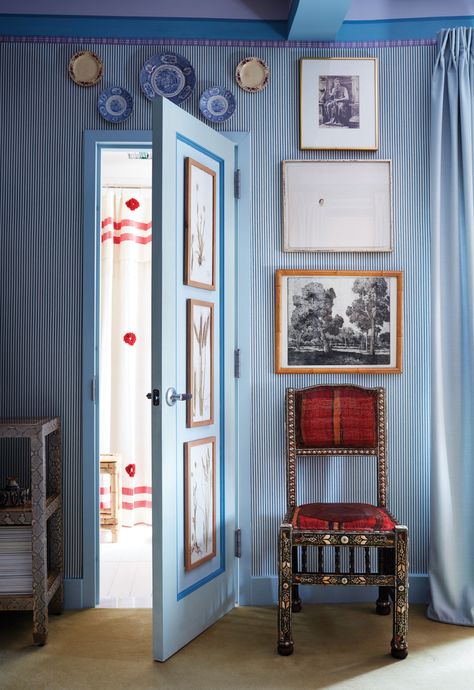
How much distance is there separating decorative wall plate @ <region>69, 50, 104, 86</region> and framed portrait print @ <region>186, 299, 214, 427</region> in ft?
3.84

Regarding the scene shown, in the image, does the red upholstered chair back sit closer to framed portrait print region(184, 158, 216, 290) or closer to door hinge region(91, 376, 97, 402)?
framed portrait print region(184, 158, 216, 290)

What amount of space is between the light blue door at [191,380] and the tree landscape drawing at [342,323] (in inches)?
12.1

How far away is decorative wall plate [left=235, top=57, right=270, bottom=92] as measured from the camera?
2.94 meters

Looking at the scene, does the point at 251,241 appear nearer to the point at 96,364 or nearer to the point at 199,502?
the point at 96,364

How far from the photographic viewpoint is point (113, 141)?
292 centimetres

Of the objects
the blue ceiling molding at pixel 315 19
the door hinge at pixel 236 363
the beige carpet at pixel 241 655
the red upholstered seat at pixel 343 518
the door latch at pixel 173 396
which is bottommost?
the beige carpet at pixel 241 655

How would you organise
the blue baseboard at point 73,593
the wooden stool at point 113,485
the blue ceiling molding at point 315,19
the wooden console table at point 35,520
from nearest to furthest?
the wooden console table at point 35,520, the blue ceiling molding at point 315,19, the blue baseboard at point 73,593, the wooden stool at point 113,485

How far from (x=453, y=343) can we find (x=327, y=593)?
1.27 meters

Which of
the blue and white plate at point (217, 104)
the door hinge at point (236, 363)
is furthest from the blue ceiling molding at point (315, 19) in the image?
the door hinge at point (236, 363)

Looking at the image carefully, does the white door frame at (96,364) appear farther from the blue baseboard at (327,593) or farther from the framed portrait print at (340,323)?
the framed portrait print at (340,323)

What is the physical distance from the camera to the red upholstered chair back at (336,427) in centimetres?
281

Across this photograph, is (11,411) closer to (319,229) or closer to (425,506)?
(319,229)

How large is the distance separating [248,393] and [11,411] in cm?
108

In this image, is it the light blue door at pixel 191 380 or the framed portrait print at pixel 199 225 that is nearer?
the light blue door at pixel 191 380
